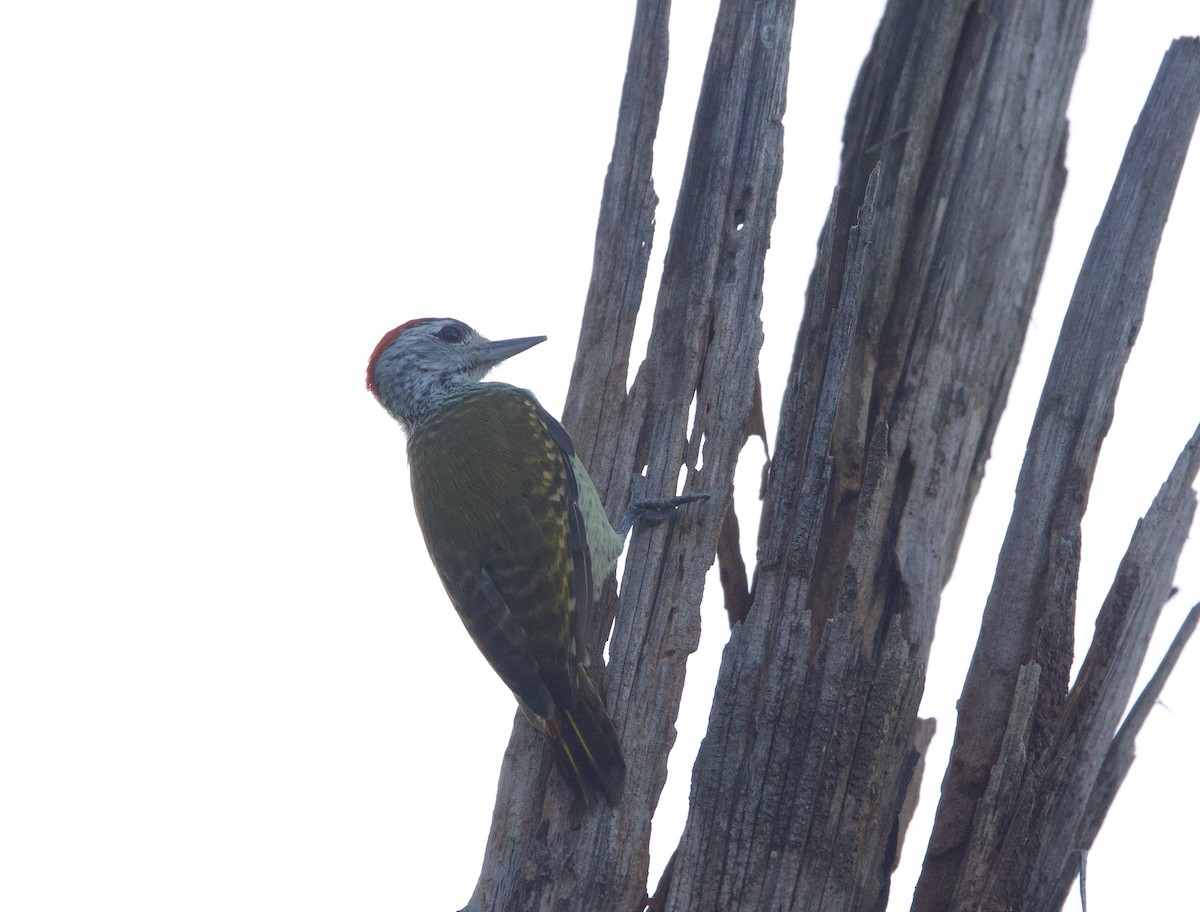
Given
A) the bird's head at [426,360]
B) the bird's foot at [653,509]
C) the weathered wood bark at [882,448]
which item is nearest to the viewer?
the weathered wood bark at [882,448]

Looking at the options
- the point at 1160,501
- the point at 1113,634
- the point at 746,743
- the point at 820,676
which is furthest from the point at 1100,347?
the point at 746,743

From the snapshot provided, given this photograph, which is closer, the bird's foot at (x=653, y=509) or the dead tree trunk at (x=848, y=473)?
the dead tree trunk at (x=848, y=473)

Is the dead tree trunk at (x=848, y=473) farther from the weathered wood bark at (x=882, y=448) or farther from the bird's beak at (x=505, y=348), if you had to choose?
the bird's beak at (x=505, y=348)

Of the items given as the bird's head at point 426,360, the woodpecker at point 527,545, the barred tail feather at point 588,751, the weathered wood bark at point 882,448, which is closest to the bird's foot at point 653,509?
the woodpecker at point 527,545

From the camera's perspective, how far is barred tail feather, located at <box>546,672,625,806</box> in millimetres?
3818

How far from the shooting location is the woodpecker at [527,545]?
3994 millimetres

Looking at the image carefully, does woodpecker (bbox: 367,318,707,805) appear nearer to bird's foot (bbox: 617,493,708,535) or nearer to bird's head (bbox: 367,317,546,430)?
bird's foot (bbox: 617,493,708,535)

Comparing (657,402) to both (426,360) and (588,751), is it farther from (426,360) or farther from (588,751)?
(426,360)

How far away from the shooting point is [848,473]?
402 centimetres

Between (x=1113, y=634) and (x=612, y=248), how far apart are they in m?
2.16

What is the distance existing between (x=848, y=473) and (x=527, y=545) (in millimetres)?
1427

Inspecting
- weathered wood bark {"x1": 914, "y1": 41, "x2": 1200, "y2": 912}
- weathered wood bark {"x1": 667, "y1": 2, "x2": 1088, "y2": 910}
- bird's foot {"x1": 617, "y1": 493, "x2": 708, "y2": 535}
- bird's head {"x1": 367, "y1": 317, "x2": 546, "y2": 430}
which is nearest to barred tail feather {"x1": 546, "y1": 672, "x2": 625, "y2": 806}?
weathered wood bark {"x1": 667, "y1": 2, "x2": 1088, "y2": 910}

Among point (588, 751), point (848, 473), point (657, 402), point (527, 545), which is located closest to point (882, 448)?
point (848, 473)

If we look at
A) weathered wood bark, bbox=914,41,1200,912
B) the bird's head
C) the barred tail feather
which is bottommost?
the barred tail feather
